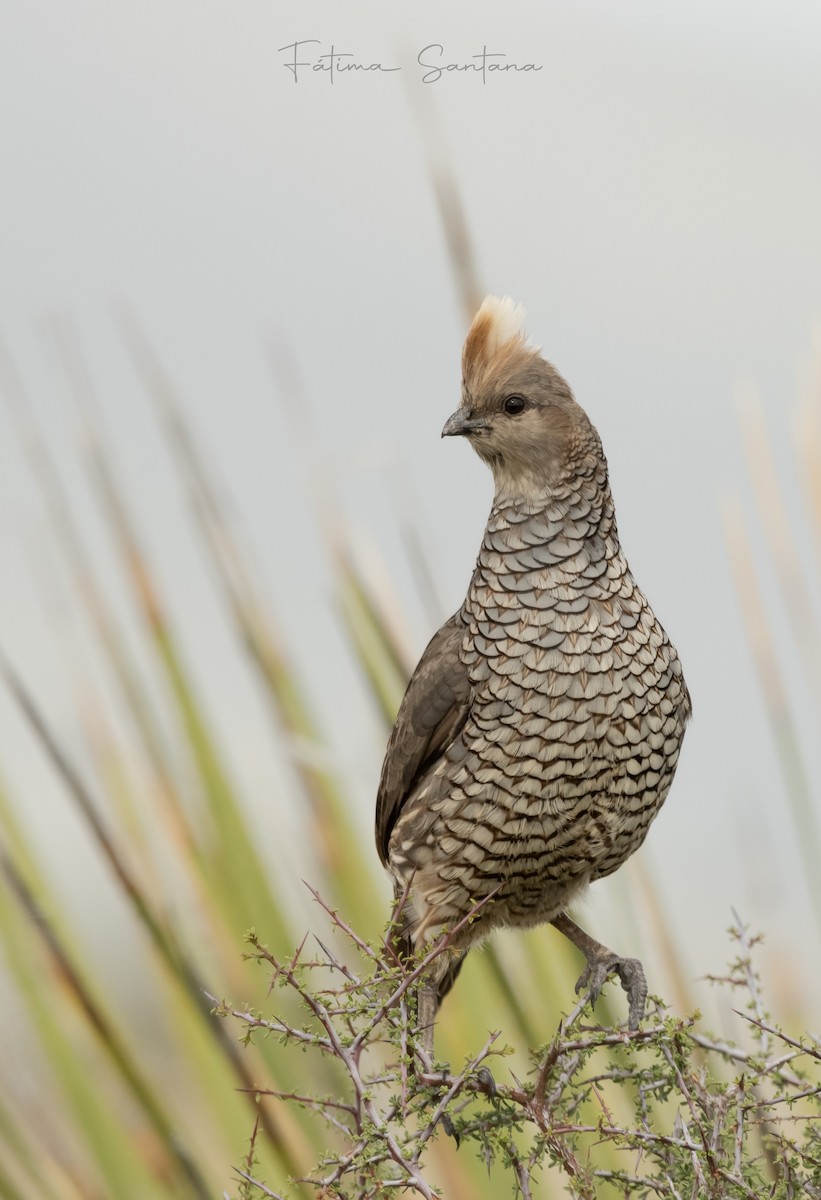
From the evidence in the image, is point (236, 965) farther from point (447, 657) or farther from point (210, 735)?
point (447, 657)

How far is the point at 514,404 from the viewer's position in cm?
269

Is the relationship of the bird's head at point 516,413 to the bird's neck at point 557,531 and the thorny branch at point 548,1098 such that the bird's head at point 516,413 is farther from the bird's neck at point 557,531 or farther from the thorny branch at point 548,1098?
the thorny branch at point 548,1098

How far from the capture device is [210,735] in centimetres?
343

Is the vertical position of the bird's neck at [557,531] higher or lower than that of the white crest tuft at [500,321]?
lower

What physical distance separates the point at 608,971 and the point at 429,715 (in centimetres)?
64

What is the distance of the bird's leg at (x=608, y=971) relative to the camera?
2.73m

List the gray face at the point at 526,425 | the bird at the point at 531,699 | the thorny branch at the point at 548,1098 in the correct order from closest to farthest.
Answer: the thorny branch at the point at 548,1098 → the bird at the point at 531,699 → the gray face at the point at 526,425

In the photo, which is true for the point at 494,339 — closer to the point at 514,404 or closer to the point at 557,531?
the point at 514,404

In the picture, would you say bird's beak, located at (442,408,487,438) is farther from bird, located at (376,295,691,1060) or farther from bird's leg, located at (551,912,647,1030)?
bird's leg, located at (551,912,647,1030)

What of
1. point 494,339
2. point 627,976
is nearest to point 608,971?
point 627,976

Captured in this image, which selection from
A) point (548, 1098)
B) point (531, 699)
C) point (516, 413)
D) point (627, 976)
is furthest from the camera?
point (627, 976)

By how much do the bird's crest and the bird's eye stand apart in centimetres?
7

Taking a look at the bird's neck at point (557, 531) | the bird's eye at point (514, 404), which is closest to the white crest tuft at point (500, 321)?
the bird's eye at point (514, 404)

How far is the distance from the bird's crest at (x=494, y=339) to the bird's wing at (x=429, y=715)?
0.49 meters
